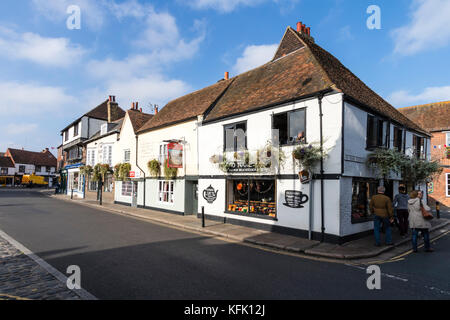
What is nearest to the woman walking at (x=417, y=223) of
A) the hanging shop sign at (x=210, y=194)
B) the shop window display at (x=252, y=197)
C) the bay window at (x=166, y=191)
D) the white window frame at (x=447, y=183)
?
the shop window display at (x=252, y=197)

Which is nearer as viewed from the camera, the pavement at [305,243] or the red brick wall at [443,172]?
the pavement at [305,243]

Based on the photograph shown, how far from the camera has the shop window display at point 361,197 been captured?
9.84 metres

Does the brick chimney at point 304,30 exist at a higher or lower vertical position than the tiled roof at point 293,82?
higher

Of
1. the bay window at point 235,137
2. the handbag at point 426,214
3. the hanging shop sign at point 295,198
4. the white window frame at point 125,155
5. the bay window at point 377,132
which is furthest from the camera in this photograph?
the white window frame at point 125,155

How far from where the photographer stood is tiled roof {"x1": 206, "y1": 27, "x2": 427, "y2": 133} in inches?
418

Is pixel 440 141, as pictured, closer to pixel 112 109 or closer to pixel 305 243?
pixel 305 243

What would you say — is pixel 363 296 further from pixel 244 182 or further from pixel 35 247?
pixel 35 247

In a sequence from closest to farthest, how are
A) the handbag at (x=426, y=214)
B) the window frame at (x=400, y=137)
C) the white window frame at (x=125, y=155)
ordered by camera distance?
the handbag at (x=426, y=214) → the window frame at (x=400, y=137) → the white window frame at (x=125, y=155)

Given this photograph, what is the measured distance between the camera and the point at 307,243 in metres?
8.95

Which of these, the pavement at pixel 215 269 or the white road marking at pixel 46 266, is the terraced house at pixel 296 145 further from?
the white road marking at pixel 46 266

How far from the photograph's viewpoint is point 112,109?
30953mm

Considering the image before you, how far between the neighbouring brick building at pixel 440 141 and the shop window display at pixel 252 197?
18121 mm

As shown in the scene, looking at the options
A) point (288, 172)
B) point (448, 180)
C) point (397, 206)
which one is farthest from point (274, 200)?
point (448, 180)

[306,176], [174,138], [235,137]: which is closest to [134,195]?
[174,138]
